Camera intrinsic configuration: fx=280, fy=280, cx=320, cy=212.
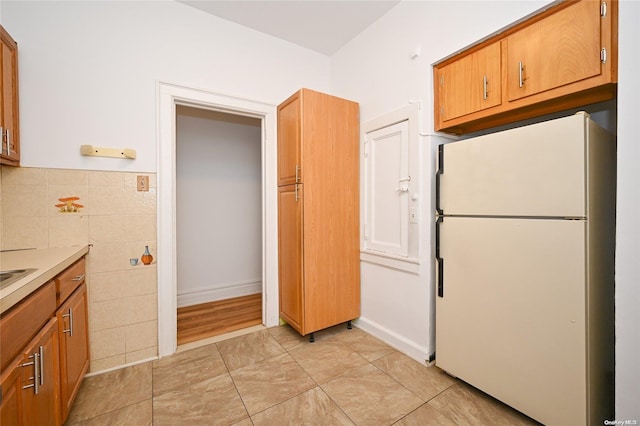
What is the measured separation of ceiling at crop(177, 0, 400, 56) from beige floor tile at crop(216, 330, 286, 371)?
2818mm

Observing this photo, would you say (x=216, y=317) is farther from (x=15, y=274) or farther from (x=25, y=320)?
(x=25, y=320)

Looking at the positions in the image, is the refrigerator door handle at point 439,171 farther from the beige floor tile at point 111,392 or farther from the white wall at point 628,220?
the beige floor tile at point 111,392

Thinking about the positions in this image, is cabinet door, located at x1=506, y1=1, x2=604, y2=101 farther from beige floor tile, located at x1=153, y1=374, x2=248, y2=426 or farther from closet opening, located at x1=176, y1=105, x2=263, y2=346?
closet opening, located at x1=176, y1=105, x2=263, y2=346

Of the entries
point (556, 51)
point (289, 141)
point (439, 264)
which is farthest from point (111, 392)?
point (556, 51)

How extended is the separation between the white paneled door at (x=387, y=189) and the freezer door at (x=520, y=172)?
1.32 feet

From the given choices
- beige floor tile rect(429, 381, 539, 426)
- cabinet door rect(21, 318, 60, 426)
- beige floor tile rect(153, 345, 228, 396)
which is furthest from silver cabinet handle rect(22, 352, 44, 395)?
beige floor tile rect(429, 381, 539, 426)

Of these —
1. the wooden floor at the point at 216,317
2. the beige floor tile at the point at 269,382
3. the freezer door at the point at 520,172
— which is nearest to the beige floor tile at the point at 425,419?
the beige floor tile at the point at 269,382

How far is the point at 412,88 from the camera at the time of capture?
217cm

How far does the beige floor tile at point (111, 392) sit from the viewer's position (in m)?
1.61

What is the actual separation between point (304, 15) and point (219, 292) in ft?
10.5

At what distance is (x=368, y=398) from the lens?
1.70m

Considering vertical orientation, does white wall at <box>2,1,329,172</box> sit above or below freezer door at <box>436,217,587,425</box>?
above

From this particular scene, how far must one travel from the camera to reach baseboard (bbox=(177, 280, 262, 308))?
341 centimetres

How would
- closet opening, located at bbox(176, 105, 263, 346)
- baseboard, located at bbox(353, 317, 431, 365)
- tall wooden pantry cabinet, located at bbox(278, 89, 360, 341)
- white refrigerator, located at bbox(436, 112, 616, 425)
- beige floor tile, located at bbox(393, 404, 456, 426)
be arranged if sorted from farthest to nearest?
closet opening, located at bbox(176, 105, 263, 346) < tall wooden pantry cabinet, located at bbox(278, 89, 360, 341) < baseboard, located at bbox(353, 317, 431, 365) < beige floor tile, located at bbox(393, 404, 456, 426) < white refrigerator, located at bbox(436, 112, 616, 425)
